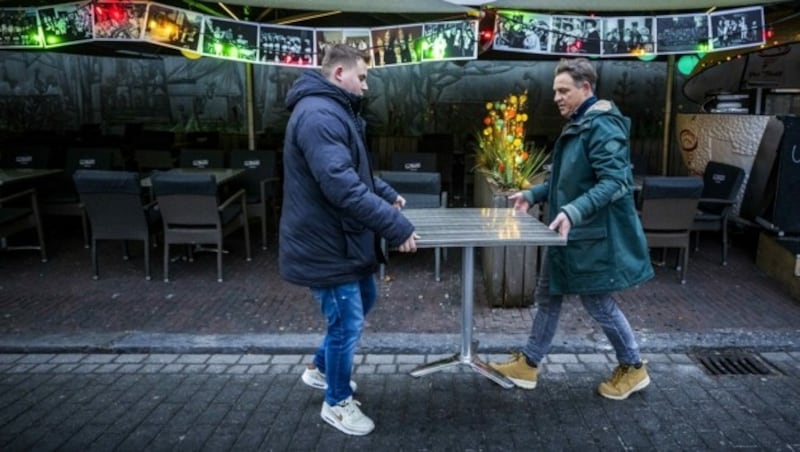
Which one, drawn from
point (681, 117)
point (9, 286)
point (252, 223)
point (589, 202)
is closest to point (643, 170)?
point (681, 117)

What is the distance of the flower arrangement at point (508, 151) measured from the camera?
529 cm

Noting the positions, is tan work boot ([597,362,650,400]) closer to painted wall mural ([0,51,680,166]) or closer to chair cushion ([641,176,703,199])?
chair cushion ([641,176,703,199])

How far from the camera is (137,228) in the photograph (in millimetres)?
5953

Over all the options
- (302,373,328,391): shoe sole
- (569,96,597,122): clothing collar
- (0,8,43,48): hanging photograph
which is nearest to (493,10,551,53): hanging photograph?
(569,96,597,122): clothing collar

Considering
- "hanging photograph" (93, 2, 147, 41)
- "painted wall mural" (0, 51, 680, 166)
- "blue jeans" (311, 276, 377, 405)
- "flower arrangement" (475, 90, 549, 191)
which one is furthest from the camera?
"painted wall mural" (0, 51, 680, 166)

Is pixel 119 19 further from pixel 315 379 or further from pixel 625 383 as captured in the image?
pixel 625 383

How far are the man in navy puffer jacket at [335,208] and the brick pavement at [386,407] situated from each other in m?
0.42

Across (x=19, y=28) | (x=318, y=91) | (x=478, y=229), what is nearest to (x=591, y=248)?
(x=478, y=229)

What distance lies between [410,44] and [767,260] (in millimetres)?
4004

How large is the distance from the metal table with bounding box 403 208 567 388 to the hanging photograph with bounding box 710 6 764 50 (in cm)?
356

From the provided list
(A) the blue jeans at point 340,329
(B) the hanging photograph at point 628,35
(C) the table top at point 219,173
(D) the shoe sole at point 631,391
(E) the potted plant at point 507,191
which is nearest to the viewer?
(A) the blue jeans at point 340,329

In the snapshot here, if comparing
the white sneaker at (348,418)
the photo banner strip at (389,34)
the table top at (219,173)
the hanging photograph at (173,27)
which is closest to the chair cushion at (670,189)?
the photo banner strip at (389,34)

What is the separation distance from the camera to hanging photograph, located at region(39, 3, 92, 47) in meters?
5.85

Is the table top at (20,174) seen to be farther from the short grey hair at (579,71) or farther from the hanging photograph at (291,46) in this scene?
the short grey hair at (579,71)
